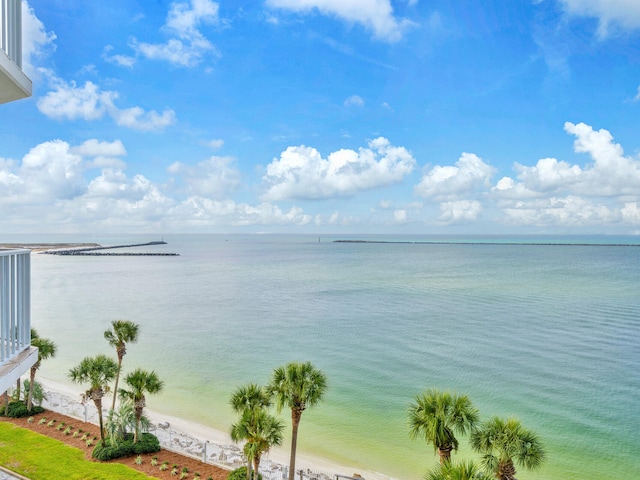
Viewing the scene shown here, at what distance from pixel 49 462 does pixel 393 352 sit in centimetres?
A: 2635

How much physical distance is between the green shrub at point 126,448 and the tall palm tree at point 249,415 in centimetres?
583

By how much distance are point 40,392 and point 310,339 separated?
77.6 ft

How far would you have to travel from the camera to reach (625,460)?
21250 millimetres

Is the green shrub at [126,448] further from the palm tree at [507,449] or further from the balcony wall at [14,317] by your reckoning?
the balcony wall at [14,317]

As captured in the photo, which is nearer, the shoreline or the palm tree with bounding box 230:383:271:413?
the palm tree with bounding box 230:383:271:413

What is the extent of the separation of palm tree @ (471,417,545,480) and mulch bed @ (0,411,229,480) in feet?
33.8

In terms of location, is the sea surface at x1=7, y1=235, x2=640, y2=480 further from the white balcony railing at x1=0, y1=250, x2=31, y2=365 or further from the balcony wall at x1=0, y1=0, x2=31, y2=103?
the balcony wall at x1=0, y1=0, x2=31, y2=103

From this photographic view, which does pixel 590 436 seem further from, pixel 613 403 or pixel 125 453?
pixel 125 453

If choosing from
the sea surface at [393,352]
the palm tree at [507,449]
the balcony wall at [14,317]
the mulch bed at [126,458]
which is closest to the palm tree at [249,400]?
the mulch bed at [126,458]

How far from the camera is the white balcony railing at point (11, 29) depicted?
5.67m

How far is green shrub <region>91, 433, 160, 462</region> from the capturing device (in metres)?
17.9

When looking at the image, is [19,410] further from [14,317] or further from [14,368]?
[14,368]

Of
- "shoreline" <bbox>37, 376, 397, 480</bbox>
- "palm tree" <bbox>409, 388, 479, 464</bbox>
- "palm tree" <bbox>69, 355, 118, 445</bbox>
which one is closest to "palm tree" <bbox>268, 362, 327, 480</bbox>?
"palm tree" <bbox>409, 388, 479, 464</bbox>

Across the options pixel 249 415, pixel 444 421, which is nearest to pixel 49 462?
pixel 249 415
